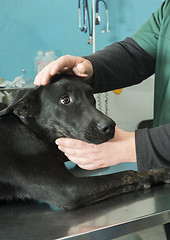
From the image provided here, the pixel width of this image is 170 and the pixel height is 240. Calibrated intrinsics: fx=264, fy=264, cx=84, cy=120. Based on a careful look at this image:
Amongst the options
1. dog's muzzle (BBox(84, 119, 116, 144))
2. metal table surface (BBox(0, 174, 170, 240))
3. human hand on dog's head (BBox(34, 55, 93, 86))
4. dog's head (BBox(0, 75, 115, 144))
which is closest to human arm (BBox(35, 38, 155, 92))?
human hand on dog's head (BBox(34, 55, 93, 86))

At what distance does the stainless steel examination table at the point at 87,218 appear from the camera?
1.83ft

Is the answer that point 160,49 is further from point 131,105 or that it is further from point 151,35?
point 131,105

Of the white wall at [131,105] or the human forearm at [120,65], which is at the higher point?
the human forearm at [120,65]

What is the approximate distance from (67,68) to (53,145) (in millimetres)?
256

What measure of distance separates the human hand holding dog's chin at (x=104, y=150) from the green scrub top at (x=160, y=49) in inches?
12.4

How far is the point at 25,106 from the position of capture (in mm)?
766

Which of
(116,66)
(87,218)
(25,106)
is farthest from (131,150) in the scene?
(116,66)

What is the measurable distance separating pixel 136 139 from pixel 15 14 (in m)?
2.61

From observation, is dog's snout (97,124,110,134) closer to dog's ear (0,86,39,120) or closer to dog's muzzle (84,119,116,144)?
dog's muzzle (84,119,116,144)

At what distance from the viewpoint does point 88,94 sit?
2.76ft

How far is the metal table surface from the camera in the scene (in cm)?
56

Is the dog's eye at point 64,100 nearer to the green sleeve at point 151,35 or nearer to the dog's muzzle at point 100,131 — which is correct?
the dog's muzzle at point 100,131

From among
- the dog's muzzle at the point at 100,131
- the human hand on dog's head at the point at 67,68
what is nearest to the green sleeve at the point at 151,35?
the human hand on dog's head at the point at 67,68

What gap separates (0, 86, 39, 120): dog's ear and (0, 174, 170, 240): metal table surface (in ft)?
0.83
